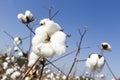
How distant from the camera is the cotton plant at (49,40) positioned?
Result: 1969 mm

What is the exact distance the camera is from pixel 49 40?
207 centimetres

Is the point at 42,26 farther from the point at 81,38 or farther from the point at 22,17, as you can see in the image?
the point at 81,38

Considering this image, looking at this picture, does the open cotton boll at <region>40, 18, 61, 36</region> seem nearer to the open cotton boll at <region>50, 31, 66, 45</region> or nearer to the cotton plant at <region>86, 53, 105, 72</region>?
the open cotton boll at <region>50, 31, 66, 45</region>

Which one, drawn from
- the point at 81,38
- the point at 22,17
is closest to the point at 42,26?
the point at 22,17

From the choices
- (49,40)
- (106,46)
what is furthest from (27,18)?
(49,40)

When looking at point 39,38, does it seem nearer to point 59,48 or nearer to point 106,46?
point 59,48

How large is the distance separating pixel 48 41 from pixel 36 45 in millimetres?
92

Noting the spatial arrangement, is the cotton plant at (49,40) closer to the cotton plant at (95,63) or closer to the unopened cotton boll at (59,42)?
the unopened cotton boll at (59,42)

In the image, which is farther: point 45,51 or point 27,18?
point 27,18

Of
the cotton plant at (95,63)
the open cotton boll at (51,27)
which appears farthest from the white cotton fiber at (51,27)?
the cotton plant at (95,63)

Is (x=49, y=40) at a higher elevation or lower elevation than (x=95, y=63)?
higher

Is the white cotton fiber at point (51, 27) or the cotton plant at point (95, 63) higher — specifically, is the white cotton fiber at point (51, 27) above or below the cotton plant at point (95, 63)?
above

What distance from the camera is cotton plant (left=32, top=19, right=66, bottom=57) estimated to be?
197 cm

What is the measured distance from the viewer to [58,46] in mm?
1983
